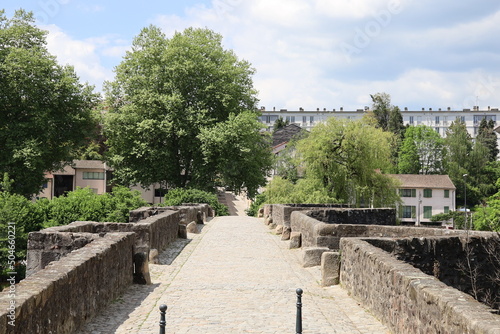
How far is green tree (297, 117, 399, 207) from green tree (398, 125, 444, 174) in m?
50.3

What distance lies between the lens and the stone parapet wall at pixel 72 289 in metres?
5.83

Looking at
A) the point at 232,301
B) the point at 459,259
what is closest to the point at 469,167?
the point at 459,259

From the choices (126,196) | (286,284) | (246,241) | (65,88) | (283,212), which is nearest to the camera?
(286,284)

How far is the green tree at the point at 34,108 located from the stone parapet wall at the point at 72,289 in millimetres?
29165

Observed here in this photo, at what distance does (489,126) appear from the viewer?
10138 cm

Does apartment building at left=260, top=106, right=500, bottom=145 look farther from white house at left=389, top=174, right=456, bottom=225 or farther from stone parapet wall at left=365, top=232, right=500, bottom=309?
stone parapet wall at left=365, top=232, right=500, bottom=309

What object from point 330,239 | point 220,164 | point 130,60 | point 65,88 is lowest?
point 330,239

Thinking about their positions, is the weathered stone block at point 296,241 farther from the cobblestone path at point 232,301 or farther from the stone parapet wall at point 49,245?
the stone parapet wall at point 49,245

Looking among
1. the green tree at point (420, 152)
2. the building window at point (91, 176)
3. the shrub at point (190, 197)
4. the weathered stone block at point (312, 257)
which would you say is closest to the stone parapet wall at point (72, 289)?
the weathered stone block at point (312, 257)

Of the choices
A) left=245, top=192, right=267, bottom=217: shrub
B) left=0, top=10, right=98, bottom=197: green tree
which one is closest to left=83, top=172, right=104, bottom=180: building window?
left=245, top=192, right=267, bottom=217: shrub

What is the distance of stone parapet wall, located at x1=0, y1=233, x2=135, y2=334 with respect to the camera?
5828 mm

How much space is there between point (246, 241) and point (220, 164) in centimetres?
2177

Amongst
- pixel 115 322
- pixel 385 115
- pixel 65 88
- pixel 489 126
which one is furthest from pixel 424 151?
pixel 115 322

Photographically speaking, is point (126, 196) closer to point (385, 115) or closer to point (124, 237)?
point (124, 237)
